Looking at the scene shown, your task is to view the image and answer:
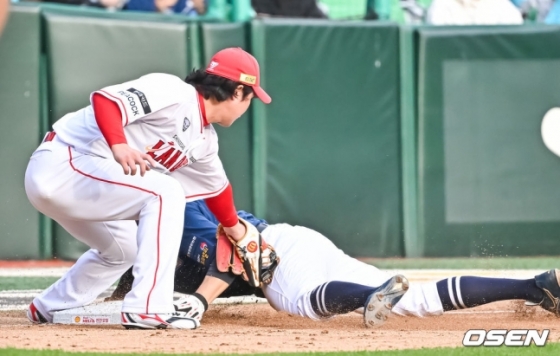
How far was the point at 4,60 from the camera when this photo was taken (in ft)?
25.7

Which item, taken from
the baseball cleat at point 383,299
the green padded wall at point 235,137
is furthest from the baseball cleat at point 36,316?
the green padded wall at point 235,137

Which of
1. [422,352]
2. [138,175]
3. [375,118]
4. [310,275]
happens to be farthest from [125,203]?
[375,118]

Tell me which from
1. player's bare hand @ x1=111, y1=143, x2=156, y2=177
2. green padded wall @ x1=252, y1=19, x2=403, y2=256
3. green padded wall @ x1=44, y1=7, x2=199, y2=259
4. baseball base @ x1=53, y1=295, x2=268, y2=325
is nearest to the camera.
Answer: player's bare hand @ x1=111, y1=143, x2=156, y2=177

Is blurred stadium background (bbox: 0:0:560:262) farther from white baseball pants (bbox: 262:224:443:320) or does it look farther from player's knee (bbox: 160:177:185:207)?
player's knee (bbox: 160:177:185:207)

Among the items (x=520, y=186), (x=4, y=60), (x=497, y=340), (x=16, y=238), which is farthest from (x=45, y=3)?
(x=497, y=340)

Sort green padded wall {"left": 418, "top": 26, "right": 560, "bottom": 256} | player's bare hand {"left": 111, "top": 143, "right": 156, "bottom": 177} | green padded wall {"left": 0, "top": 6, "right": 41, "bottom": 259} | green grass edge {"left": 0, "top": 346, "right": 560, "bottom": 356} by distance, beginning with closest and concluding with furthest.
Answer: green grass edge {"left": 0, "top": 346, "right": 560, "bottom": 356} < player's bare hand {"left": 111, "top": 143, "right": 156, "bottom": 177} < green padded wall {"left": 0, "top": 6, "right": 41, "bottom": 259} < green padded wall {"left": 418, "top": 26, "right": 560, "bottom": 256}

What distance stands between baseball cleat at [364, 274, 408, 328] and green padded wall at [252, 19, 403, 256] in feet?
13.4

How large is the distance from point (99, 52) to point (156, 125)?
12.8ft

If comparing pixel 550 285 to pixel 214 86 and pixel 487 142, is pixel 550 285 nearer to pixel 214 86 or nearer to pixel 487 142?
pixel 214 86

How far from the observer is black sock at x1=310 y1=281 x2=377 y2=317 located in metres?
4.38

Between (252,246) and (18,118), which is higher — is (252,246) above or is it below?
above

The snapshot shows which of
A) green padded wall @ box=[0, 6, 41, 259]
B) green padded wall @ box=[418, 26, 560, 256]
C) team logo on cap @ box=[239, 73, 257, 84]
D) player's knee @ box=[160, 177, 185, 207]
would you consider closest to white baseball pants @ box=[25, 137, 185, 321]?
player's knee @ box=[160, 177, 185, 207]

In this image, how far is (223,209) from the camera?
4777 millimetres

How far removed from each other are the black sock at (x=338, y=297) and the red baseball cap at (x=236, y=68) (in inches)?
37.9
